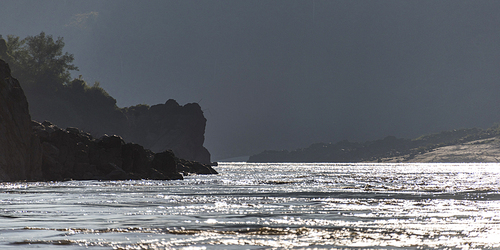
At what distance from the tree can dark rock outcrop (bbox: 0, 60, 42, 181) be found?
99.9 metres

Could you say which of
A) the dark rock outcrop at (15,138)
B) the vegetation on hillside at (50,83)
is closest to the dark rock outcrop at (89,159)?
the dark rock outcrop at (15,138)

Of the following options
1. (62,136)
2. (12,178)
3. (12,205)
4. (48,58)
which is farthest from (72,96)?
(12,205)

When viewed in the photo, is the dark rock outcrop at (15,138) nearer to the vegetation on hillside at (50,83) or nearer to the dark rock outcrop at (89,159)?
the dark rock outcrop at (89,159)

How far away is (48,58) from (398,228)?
162 m

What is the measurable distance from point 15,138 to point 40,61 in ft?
385

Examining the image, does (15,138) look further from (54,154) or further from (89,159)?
(89,159)

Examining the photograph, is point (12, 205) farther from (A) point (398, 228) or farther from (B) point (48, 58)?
(B) point (48, 58)

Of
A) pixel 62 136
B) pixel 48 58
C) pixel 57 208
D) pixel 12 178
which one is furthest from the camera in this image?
pixel 48 58

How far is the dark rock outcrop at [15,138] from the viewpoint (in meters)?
49.6

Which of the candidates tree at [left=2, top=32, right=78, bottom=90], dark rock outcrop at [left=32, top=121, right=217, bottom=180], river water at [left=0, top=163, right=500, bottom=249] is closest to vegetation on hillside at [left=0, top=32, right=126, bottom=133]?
tree at [left=2, top=32, right=78, bottom=90]

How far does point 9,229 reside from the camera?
625 inches

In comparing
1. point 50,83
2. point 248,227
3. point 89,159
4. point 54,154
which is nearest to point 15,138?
point 54,154

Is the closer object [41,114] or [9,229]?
[9,229]

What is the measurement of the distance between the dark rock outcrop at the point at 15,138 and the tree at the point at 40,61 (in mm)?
99909
